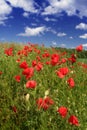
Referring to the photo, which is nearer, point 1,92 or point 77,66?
point 1,92

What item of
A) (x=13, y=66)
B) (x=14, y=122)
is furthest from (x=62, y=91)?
(x=13, y=66)

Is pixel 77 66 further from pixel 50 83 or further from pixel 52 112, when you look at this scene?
pixel 52 112

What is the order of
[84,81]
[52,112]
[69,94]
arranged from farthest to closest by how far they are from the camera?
[84,81] → [69,94] → [52,112]

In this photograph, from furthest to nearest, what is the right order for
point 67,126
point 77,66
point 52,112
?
point 77,66
point 52,112
point 67,126

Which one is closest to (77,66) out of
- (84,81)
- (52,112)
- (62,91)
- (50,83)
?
(84,81)

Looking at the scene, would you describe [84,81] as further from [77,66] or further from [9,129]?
[9,129]

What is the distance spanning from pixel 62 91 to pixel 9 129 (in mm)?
1553

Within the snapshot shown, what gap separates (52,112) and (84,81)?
8.24ft

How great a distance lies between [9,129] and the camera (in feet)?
17.6

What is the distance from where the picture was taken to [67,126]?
506 centimetres

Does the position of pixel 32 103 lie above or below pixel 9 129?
above

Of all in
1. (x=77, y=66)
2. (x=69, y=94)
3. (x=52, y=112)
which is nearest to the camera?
(x=52, y=112)

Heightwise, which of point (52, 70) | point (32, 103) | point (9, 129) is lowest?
point (9, 129)

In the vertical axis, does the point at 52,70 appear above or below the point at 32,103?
above
